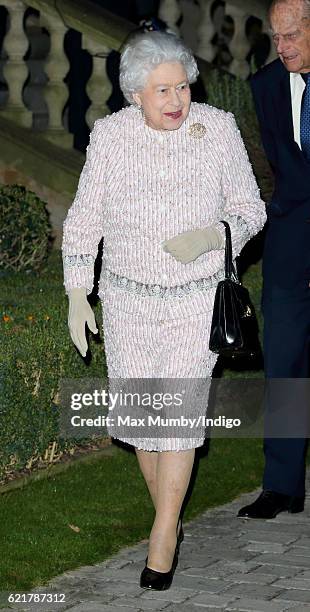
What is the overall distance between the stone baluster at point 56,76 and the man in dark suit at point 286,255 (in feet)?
12.3

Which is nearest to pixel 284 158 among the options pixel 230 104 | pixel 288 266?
pixel 288 266

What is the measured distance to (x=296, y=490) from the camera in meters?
7.07

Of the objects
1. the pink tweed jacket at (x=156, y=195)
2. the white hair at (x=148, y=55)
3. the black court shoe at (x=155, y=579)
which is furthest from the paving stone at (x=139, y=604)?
the white hair at (x=148, y=55)

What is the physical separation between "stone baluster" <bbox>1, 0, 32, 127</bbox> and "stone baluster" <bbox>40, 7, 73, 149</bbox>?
0.52 ft

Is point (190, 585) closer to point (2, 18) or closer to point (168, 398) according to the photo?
point (168, 398)

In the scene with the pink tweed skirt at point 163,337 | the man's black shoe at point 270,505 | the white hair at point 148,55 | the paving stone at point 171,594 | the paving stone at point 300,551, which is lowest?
the paving stone at point 171,594

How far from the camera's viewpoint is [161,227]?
19.5 ft

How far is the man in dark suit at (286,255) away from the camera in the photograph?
22.1 feet

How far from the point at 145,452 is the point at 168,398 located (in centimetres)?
33

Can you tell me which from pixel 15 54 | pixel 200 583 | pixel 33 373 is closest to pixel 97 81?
pixel 15 54

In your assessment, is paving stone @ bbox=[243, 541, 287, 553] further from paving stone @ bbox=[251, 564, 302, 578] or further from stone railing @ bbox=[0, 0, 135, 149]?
stone railing @ bbox=[0, 0, 135, 149]

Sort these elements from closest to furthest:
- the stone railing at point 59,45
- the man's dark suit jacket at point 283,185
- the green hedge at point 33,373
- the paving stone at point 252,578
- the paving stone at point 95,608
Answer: the paving stone at point 95,608, the paving stone at point 252,578, the man's dark suit jacket at point 283,185, the green hedge at point 33,373, the stone railing at point 59,45

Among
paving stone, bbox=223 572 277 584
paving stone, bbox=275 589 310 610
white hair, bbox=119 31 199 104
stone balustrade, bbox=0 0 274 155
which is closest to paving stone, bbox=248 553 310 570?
paving stone, bbox=223 572 277 584

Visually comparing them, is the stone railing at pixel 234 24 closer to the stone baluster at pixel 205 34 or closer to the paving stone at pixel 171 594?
the stone baluster at pixel 205 34
